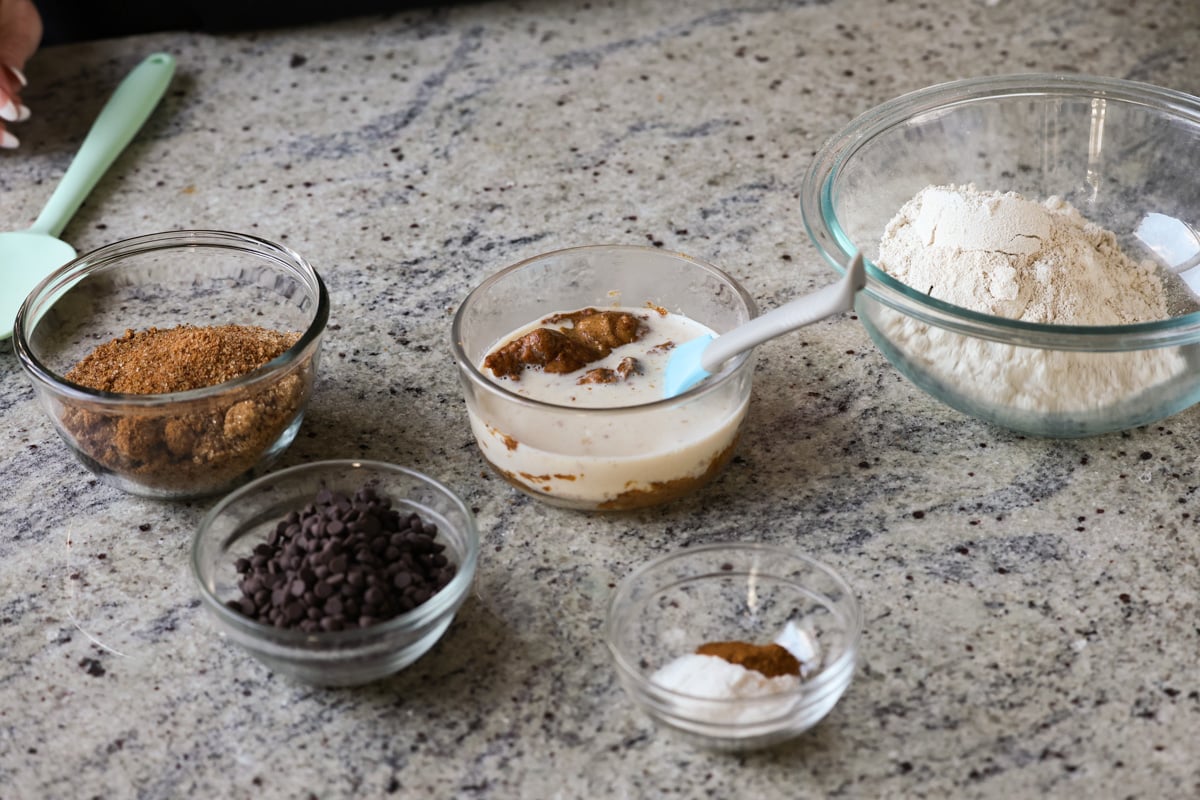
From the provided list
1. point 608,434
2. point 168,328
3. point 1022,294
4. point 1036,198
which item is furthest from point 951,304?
point 168,328

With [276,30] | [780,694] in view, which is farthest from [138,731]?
[276,30]

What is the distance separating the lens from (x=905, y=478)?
1.27 metres

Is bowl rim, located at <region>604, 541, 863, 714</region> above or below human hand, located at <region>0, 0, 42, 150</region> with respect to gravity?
below

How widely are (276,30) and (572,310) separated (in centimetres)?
112

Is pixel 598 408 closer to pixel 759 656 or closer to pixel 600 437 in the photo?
pixel 600 437

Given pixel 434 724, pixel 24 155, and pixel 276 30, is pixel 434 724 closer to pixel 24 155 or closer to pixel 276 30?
pixel 24 155

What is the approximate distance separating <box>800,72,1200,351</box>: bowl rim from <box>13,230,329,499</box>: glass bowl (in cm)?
54

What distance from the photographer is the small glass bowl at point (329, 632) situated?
3.27 ft

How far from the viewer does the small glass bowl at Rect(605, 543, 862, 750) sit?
0.96 m

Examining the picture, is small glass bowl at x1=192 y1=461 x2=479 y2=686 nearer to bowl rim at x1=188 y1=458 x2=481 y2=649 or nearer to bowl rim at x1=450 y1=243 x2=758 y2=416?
bowl rim at x1=188 y1=458 x2=481 y2=649

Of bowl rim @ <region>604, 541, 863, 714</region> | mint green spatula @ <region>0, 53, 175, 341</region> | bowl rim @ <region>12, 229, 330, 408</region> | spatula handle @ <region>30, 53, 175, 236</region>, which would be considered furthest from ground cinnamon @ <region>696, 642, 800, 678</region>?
spatula handle @ <region>30, 53, 175, 236</region>

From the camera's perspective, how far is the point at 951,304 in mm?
1176

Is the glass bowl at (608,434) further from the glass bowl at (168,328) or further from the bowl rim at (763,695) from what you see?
the glass bowl at (168,328)

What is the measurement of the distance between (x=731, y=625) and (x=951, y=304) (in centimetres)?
38
